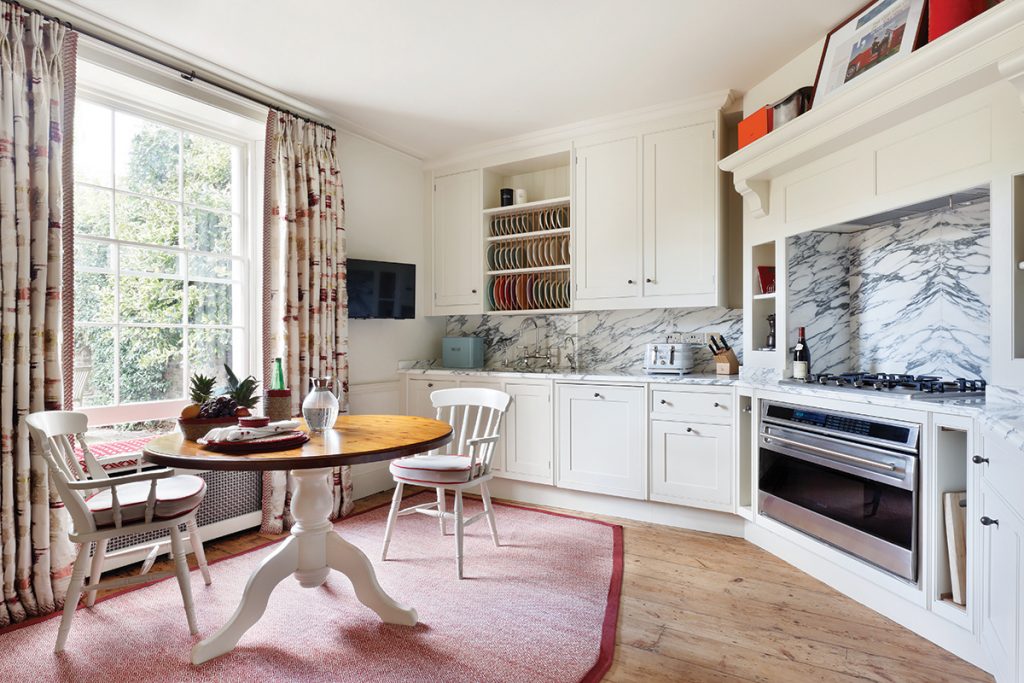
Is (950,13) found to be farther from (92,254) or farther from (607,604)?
(92,254)

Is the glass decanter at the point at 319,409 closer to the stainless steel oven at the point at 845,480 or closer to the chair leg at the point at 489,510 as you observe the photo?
the chair leg at the point at 489,510

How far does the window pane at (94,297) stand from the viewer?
276 cm

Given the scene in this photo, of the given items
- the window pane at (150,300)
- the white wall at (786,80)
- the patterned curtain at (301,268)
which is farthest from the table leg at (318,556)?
the white wall at (786,80)

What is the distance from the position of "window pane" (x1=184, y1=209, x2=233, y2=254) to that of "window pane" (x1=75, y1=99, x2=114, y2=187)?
1.44ft

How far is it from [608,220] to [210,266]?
2559 mm

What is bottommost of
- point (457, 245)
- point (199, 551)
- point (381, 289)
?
point (199, 551)

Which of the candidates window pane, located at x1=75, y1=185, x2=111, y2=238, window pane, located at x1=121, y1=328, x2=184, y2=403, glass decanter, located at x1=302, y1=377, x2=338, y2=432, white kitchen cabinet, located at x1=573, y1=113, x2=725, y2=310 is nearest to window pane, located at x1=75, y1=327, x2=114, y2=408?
window pane, located at x1=121, y1=328, x2=184, y2=403

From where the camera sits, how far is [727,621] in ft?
7.47

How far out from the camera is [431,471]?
9.05ft

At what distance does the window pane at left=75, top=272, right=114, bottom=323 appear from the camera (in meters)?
2.76

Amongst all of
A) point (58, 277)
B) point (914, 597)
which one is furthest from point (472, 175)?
point (914, 597)

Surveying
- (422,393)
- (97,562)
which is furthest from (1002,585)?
(422,393)

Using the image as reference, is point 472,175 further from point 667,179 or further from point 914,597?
point 914,597

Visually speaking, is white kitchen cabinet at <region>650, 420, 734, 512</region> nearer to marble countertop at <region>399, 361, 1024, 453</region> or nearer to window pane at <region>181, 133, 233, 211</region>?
marble countertop at <region>399, 361, 1024, 453</region>
